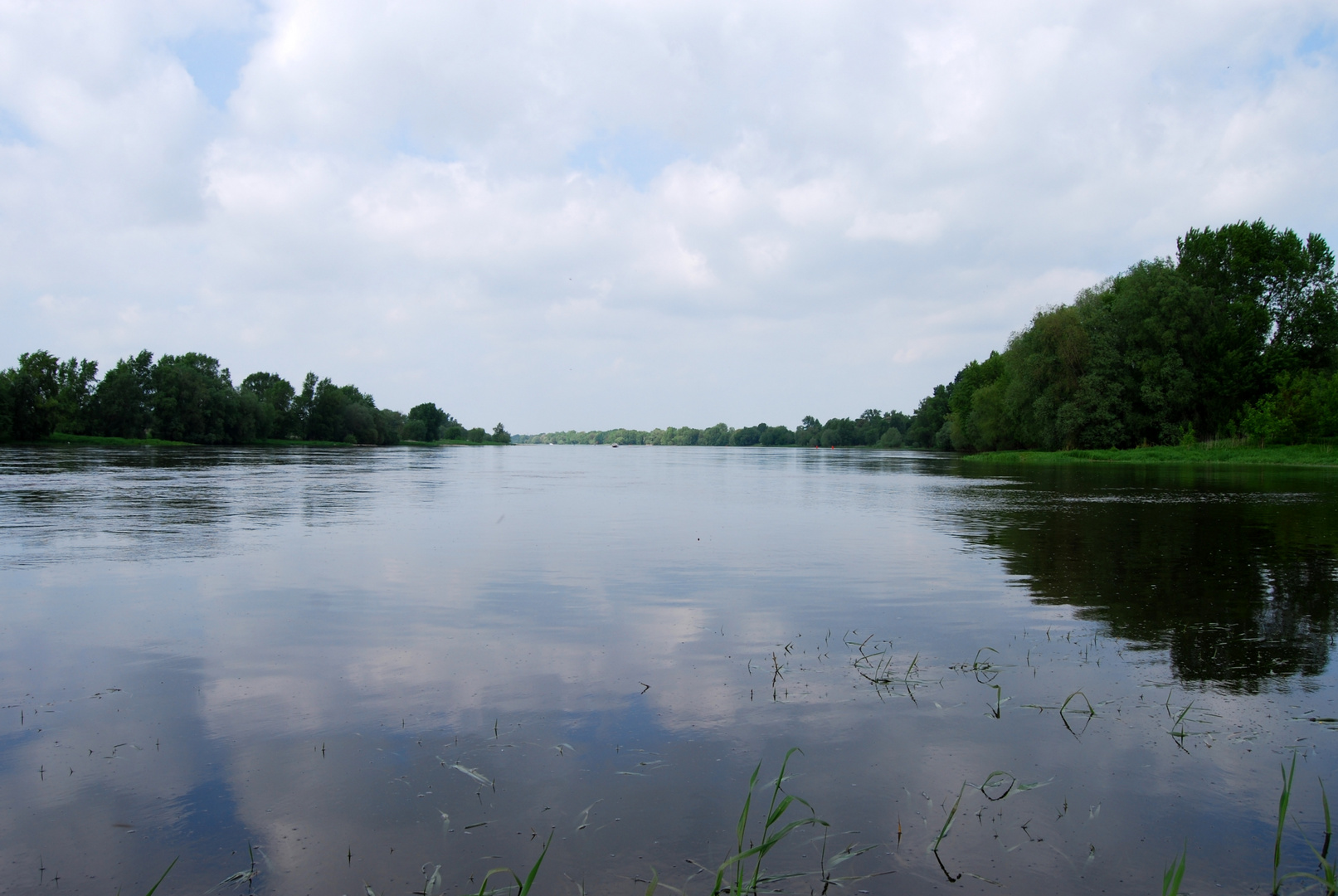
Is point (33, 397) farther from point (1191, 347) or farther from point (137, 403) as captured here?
point (1191, 347)

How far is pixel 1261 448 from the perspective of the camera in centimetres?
5828

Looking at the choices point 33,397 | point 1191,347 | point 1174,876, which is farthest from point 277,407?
point 1174,876

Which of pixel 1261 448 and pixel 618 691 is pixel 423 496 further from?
pixel 1261 448

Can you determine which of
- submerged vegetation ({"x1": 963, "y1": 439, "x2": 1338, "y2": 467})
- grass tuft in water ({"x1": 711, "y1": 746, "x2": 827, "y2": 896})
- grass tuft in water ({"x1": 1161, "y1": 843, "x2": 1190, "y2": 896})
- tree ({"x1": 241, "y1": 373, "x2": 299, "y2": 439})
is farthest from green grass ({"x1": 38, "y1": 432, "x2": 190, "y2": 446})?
grass tuft in water ({"x1": 1161, "y1": 843, "x2": 1190, "y2": 896})

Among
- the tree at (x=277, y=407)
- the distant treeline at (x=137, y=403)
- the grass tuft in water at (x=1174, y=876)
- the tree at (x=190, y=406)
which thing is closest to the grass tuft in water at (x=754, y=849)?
the grass tuft in water at (x=1174, y=876)

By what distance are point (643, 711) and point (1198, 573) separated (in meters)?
10.5

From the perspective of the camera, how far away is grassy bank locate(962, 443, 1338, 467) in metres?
52.0

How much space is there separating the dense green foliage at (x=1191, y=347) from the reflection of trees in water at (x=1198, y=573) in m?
44.8

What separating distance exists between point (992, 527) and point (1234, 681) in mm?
12845

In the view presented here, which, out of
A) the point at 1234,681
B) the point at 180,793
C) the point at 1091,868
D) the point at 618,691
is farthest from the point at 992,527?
the point at 180,793

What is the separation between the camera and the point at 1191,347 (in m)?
63.6

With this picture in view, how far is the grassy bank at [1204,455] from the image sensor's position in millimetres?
51969

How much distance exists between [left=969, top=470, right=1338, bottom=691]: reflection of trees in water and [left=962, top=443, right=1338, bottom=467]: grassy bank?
1407 inches

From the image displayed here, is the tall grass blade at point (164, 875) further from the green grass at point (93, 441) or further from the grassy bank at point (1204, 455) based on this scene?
the green grass at point (93, 441)
